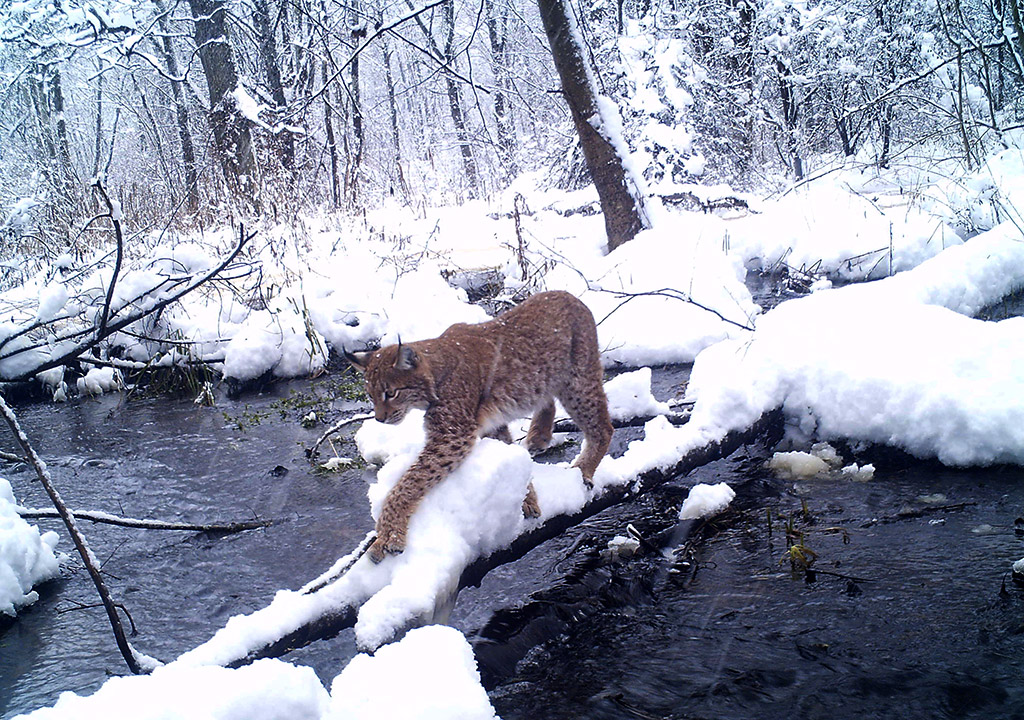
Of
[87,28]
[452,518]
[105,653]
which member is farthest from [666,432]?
[87,28]

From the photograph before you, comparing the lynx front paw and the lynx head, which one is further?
the lynx head

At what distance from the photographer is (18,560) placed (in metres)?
3.75

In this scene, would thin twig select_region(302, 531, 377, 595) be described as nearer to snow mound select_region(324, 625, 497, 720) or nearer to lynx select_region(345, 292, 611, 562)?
lynx select_region(345, 292, 611, 562)

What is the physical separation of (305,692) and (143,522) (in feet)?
5.18

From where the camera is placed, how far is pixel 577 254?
993 centimetres

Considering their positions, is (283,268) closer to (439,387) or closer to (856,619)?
(439,387)

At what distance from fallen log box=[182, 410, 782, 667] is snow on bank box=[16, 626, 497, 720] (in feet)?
0.75

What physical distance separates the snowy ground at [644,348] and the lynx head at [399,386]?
1.28 ft

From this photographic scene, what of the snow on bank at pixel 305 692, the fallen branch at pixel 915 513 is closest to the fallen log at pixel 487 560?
the snow on bank at pixel 305 692

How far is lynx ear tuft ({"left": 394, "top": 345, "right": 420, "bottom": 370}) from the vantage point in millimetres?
3818

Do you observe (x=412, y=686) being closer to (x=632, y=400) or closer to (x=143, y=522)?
(x=143, y=522)

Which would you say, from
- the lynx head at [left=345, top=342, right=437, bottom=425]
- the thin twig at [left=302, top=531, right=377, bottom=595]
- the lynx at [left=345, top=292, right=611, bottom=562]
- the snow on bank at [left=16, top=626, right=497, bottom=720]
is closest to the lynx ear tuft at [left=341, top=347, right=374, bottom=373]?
the lynx at [left=345, top=292, right=611, bottom=562]

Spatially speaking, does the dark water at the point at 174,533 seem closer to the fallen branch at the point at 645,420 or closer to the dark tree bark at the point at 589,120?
the fallen branch at the point at 645,420

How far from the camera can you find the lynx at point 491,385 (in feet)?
11.3
